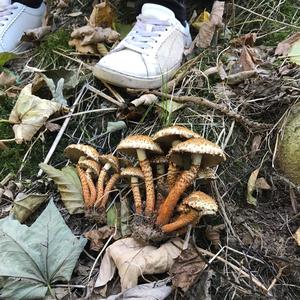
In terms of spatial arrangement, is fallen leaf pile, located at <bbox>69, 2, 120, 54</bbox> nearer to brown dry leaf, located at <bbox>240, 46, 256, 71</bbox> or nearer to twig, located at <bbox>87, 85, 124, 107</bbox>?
twig, located at <bbox>87, 85, 124, 107</bbox>

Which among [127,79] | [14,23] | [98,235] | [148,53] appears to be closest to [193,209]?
[98,235]

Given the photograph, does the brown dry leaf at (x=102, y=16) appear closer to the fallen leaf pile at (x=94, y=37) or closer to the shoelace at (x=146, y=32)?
the fallen leaf pile at (x=94, y=37)

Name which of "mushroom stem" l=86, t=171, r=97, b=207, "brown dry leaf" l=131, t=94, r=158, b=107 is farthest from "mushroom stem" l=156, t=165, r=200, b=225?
"brown dry leaf" l=131, t=94, r=158, b=107

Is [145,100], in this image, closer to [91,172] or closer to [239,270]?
[91,172]

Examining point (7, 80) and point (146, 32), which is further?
point (7, 80)

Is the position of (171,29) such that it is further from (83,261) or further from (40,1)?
(83,261)
